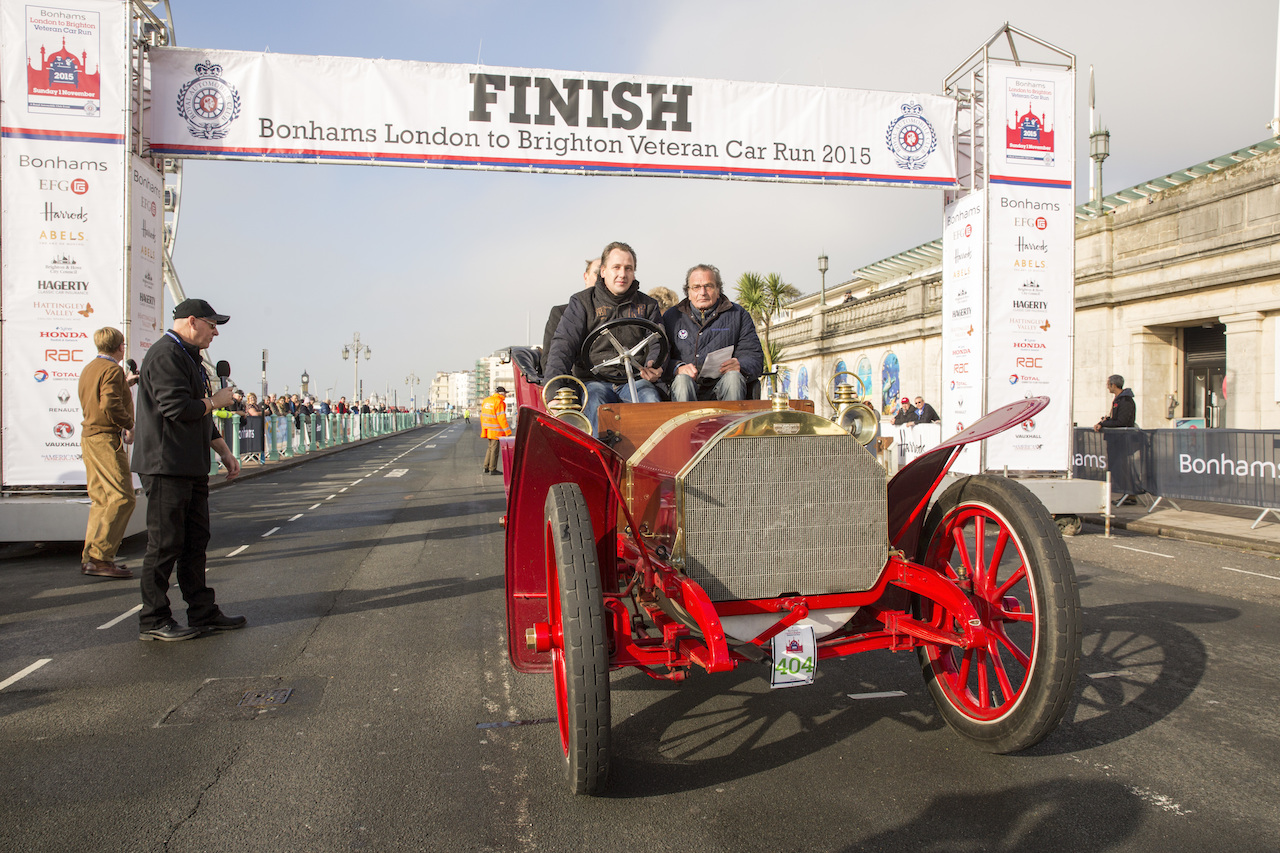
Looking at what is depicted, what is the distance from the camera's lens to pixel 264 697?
3.53 m

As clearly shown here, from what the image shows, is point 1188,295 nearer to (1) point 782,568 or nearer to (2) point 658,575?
(1) point 782,568

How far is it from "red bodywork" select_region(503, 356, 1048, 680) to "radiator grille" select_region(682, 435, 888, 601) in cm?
7

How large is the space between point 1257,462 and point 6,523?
13048 mm

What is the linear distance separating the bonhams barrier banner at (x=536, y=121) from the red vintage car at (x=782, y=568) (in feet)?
20.7

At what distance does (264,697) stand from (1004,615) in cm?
321

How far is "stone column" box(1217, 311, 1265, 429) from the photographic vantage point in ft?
41.7

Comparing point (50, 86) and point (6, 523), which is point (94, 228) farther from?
point (6, 523)

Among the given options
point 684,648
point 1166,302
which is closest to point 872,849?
point 684,648

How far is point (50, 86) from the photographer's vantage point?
726 cm

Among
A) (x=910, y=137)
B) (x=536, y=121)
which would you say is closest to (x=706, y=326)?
(x=536, y=121)

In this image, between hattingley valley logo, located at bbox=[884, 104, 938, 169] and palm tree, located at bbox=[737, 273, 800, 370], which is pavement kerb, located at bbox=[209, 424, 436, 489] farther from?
palm tree, located at bbox=[737, 273, 800, 370]

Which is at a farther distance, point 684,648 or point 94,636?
point 94,636

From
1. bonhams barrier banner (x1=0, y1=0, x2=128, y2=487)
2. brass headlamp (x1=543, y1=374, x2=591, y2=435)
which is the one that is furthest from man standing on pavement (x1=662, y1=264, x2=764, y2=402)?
bonhams barrier banner (x1=0, y1=0, x2=128, y2=487)

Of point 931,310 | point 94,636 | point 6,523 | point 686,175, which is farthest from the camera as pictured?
point 931,310
